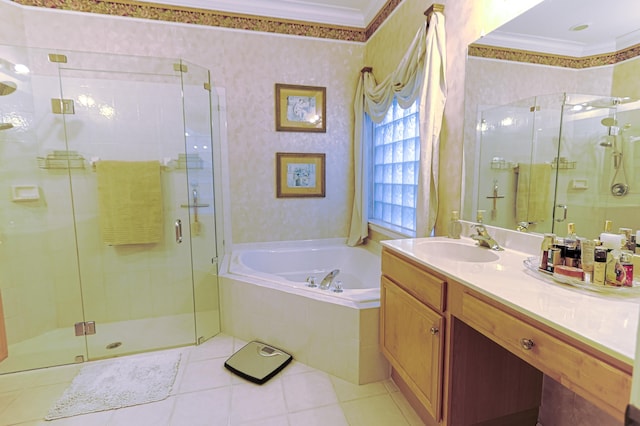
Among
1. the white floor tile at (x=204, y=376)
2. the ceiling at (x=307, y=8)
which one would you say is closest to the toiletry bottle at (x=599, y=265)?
the white floor tile at (x=204, y=376)

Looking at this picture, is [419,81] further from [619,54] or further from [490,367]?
[490,367]

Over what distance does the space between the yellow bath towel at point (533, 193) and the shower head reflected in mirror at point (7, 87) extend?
326 centimetres

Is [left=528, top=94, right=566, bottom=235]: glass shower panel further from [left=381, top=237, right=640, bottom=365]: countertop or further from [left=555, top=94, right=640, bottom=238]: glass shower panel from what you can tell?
[left=381, top=237, right=640, bottom=365]: countertop

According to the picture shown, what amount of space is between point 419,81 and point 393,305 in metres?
1.42

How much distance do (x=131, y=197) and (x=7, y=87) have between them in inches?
41.6

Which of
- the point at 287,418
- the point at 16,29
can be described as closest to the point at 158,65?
the point at 16,29

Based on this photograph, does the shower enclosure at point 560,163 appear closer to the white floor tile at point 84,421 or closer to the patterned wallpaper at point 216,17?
the patterned wallpaper at point 216,17

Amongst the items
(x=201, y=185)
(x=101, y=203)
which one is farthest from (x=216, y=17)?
(x=101, y=203)

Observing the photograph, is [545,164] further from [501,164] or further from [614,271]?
Answer: [614,271]

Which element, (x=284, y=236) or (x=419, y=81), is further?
(x=284, y=236)

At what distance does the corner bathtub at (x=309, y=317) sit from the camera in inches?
68.6

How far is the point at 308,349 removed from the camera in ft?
6.28

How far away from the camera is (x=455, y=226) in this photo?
1719 mm

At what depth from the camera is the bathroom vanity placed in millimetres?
682
